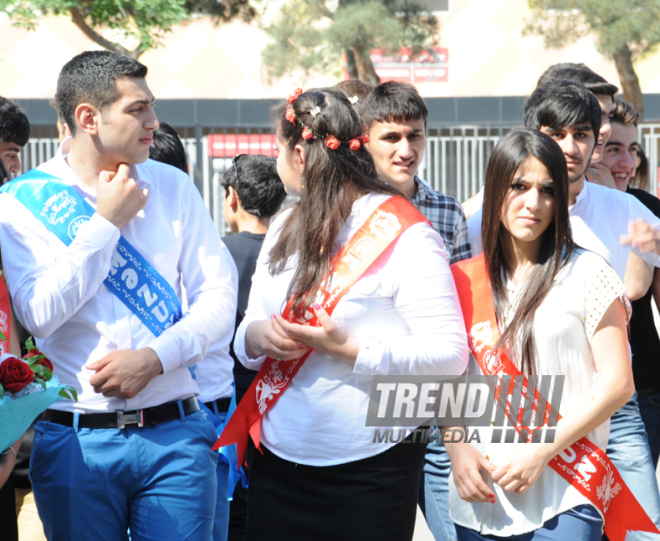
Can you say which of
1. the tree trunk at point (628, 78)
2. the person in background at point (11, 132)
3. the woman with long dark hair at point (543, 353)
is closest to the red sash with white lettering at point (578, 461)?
the woman with long dark hair at point (543, 353)

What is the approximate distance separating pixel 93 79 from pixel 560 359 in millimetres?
1580

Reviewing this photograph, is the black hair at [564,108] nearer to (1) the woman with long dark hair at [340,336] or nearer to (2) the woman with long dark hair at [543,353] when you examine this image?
(2) the woman with long dark hair at [543,353]

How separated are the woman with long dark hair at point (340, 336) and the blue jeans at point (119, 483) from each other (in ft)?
0.73

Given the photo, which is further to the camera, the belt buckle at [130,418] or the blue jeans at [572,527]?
the belt buckle at [130,418]

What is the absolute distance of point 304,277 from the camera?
224 cm

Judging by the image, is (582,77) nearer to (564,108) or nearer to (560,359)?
(564,108)

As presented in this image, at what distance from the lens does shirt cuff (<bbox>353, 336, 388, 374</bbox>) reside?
2117mm

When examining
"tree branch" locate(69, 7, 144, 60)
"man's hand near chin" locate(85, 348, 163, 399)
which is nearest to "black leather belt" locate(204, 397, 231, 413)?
"man's hand near chin" locate(85, 348, 163, 399)

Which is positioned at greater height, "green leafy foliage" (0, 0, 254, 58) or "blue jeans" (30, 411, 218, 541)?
"green leafy foliage" (0, 0, 254, 58)

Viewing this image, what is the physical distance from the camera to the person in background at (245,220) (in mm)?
3697

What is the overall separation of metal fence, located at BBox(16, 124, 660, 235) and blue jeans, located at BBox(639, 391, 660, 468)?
27.4 feet

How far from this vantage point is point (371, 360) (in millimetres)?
2117

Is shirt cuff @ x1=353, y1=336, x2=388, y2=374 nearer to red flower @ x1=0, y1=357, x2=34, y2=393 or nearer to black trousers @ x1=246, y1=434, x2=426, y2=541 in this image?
black trousers @ x1=246, y1=434, x2=426, y2=541

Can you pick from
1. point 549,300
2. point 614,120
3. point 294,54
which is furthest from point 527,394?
point 294,54
